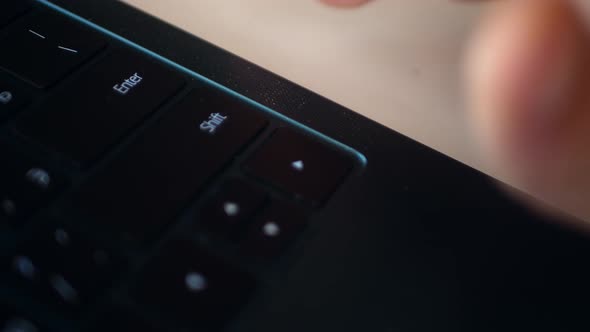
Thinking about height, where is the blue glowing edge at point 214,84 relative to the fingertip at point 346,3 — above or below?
below

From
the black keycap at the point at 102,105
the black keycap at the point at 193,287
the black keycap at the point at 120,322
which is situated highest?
the black keycap at the point at 102,105

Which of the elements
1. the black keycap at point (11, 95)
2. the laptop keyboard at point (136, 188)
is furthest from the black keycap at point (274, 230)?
the black keycap at point (11, 95)

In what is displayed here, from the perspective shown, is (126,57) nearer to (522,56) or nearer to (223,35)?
(223,35)

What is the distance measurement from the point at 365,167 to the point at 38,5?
0.55 ft

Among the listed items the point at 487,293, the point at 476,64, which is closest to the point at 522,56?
the point at 476,64

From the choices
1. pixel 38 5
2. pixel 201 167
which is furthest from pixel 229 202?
pixel 38 5

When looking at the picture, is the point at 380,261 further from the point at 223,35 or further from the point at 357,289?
the point at 223,35

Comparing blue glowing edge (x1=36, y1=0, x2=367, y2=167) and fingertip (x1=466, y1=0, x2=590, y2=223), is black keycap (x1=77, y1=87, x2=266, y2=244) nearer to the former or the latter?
blue glowing edge (x1=36, y1=0, x2=367, y2=167)

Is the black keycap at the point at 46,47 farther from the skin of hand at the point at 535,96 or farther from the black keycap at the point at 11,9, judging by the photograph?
the skin of hand at the point at 535,96

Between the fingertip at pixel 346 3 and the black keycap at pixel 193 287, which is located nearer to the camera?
the black keycap at pixel 193 287

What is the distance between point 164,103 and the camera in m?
0.21

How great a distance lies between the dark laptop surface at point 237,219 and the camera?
0.55 feet

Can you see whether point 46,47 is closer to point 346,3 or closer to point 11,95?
point 11,95

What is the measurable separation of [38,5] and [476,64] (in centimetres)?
21
